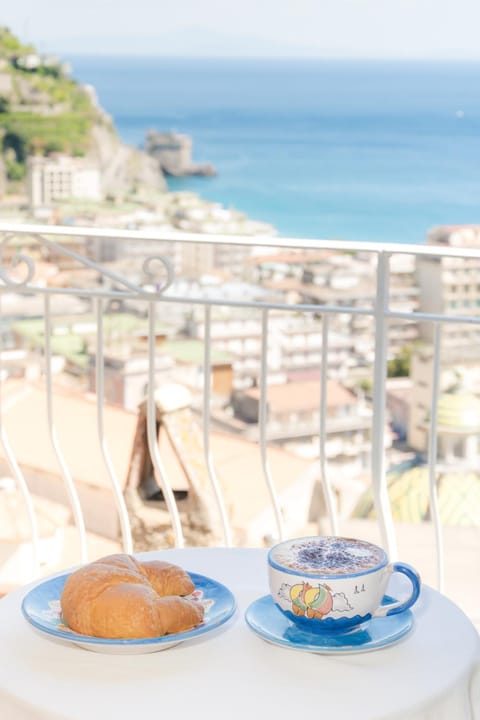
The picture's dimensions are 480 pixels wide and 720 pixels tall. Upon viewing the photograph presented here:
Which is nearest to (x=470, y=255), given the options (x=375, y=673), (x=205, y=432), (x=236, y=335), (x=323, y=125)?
(x=205, y=432)

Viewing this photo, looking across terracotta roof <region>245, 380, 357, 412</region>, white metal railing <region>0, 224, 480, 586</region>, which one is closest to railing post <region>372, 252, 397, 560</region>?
white metal railing <region>0, 224, 480, 586</region>

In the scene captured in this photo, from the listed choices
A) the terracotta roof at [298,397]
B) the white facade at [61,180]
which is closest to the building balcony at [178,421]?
the terracotta roof at [298,397]

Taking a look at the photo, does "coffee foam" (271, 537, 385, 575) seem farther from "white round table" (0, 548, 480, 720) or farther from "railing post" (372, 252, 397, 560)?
"railing post" (372, 252, 397, 560)

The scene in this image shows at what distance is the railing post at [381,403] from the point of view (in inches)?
58.1

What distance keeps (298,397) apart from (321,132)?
18.2 metres

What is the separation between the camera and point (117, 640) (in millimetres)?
763

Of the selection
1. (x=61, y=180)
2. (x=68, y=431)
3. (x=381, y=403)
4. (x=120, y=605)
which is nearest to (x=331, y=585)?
(x=120, y=605)

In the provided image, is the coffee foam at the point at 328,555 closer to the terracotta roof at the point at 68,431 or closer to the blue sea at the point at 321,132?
the terracotta roof at the point at 68,431

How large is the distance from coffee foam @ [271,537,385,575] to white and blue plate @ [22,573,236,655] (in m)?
0.08

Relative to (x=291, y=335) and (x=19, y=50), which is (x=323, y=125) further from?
(x=291, y=335)

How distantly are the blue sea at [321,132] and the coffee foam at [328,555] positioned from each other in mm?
34907

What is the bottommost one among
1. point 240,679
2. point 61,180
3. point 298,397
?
point 298,397

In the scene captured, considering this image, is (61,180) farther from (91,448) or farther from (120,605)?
(120,605)

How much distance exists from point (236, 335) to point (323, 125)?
618 inches
